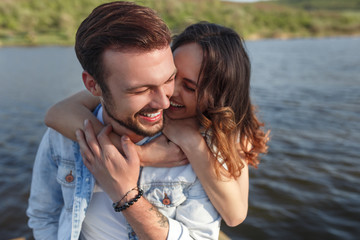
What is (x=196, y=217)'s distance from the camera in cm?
171

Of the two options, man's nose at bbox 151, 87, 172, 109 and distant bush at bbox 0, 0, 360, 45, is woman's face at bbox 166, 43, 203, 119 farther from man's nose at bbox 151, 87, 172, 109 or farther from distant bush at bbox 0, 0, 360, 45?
distant bush at bbox 0, 0, 360, 45

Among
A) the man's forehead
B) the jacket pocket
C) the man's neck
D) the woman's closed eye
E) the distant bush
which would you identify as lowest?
the distant bush

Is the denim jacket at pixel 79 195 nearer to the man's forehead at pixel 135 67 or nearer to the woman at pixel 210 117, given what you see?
the woman at pixel 210 117

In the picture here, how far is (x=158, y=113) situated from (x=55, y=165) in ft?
2.69

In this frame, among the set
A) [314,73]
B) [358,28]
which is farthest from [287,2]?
[314,73]

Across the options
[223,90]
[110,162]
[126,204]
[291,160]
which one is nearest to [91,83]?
[110,162]

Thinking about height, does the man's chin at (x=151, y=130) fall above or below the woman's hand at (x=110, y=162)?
above

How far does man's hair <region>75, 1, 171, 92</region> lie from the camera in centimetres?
157

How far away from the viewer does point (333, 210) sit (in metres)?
4.55

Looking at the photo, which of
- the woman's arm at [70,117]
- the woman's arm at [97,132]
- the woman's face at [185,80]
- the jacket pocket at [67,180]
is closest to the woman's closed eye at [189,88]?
the woman's face at [185,80]

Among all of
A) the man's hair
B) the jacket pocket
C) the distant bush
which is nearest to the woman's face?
the man's hair

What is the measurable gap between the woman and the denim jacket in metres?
0.08

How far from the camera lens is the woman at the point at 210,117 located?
5.74ft

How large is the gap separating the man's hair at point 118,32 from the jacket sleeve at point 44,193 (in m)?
0.65
